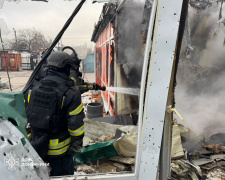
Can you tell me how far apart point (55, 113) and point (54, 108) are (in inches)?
3.0

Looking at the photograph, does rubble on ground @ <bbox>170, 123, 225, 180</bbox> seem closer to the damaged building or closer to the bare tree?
the damaged building

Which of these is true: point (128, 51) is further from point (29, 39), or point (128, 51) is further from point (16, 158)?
point (16, 158)

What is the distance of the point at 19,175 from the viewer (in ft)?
2.46

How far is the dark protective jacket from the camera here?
213cm

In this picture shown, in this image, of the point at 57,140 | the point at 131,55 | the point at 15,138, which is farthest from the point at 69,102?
the point at 131,55

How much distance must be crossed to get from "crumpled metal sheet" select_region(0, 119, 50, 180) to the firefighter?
1.22m

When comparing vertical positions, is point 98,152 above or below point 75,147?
below

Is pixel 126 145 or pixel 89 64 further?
pixel 89 64

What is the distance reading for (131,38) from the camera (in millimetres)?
3902

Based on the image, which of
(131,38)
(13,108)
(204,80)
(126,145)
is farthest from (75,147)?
(204,80)

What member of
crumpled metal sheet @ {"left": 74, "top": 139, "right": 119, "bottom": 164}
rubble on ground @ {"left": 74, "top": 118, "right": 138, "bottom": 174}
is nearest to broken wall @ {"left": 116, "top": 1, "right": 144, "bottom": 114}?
rubble on ground @ {"left": 74, "top": 118, "right": 138, "bottom": 174}

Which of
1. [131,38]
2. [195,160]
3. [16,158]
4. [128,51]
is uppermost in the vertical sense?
[131,38]

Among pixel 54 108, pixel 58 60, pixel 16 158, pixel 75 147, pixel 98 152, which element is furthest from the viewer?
pixel 98 152

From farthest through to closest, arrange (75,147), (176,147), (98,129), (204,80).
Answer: (204,80) < (98,129) < (176,147) < (75,147)
